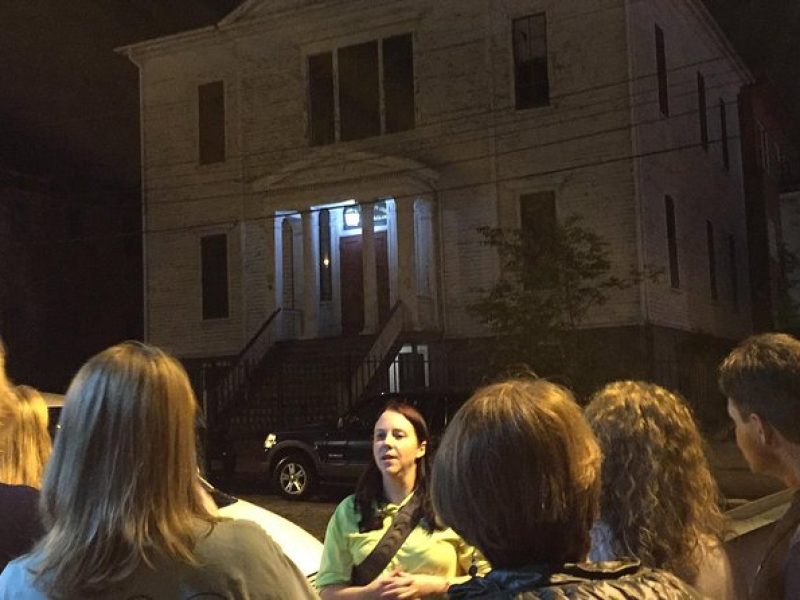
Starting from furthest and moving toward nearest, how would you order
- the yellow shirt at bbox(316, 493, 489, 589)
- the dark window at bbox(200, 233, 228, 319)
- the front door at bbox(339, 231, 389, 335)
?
the dark window at bbox(200, 233, 228, 319) < the front door at bbox(339, 231, 389, 335) < the yellow shirt at bbox(316, 493, 489, 589)

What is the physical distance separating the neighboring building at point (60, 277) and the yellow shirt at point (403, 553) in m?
27.0

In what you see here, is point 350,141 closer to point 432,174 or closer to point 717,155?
point 432,174

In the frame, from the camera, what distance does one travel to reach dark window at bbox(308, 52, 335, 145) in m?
21.1

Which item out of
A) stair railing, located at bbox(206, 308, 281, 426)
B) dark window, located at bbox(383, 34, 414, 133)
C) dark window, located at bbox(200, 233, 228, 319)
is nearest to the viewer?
stair railing, located at bbox(206, 308, 281, 426)

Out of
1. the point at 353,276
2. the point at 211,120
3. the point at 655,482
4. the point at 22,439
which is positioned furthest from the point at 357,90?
the point at 655,482

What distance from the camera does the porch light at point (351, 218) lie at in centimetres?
2097

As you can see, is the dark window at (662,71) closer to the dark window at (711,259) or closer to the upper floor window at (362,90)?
the dark window at (711,259)

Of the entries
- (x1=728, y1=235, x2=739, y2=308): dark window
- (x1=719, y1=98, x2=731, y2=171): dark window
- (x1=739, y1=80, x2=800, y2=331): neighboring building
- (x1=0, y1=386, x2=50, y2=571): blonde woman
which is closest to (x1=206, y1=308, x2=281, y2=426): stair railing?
(x1=728, y1=235, x2=739, y2=308): dark window

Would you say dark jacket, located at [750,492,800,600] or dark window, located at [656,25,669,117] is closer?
dark jacket, located at [750,492,800,600]

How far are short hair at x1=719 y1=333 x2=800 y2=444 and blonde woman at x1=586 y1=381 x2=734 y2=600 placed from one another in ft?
0.56

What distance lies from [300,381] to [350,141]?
20.4 ft

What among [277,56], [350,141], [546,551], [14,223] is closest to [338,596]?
[546,551]

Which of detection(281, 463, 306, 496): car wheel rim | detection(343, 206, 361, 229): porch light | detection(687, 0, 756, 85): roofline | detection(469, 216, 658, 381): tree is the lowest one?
detection(281, 463, 306, 496): car wheel rim

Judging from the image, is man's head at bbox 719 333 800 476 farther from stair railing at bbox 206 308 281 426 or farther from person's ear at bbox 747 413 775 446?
stair railing at bbox 206 308 281 426
